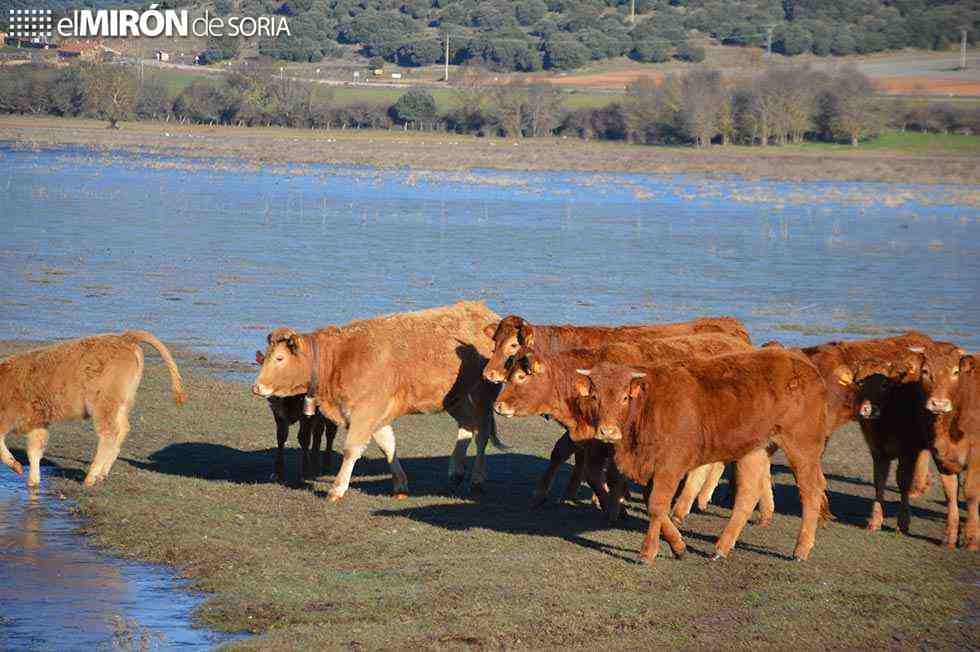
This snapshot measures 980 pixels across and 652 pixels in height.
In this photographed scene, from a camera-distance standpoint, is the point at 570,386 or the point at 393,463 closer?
the point at 570,386

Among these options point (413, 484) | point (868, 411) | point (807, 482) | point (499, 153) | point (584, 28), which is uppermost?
point (584, 28)

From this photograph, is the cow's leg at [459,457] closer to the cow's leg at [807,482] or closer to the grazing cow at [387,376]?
the grazing cow at [387,376]

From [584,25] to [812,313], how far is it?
149866 millimetres

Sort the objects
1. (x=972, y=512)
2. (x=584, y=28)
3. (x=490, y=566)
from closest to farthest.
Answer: (x=490, y=566) → (x=972, y=512) → (x=584, y=28)

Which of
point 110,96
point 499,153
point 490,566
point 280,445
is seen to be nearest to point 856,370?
point 490,566

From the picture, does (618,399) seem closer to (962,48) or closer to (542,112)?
(542,112)

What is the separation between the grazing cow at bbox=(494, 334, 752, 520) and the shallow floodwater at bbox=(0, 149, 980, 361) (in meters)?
9.19

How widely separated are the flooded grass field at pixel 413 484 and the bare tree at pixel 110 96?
62.2 metres

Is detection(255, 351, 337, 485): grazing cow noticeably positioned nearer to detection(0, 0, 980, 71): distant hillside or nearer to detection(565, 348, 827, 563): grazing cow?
detection(565, 348, 827, 563): grazing cow

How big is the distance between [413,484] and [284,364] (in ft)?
5.56

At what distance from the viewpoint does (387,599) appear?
28.7ft

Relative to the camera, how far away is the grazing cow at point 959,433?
Result: 10648mm

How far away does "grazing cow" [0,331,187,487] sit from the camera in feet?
37.6

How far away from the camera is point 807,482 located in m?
10.1
